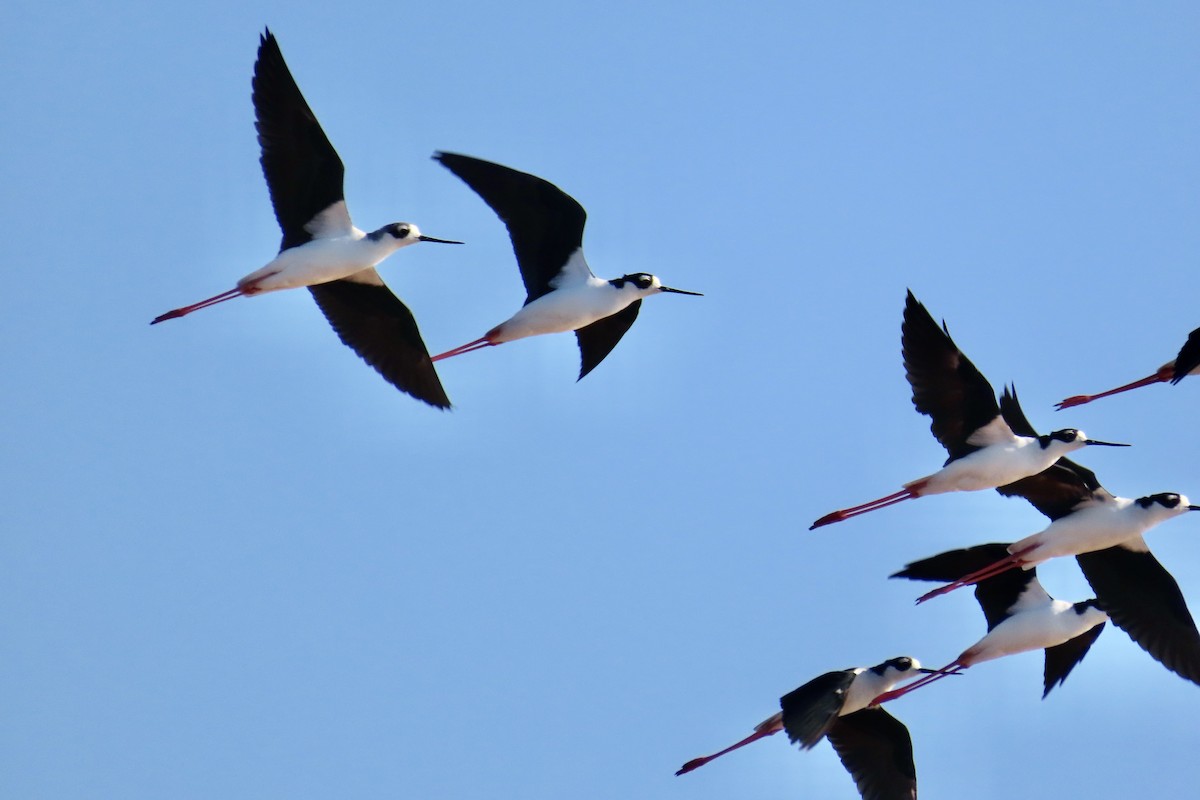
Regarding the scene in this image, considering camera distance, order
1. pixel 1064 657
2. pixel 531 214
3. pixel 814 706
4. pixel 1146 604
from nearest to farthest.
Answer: pixel 814 706
pixel 1146 604
pixel 531 214
pixel 1064 657

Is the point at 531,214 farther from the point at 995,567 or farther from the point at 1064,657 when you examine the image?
the point at 1064,657

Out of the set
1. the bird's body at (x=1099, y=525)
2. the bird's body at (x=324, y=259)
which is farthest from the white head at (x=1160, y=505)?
the bird's body at (x=324, y=259)

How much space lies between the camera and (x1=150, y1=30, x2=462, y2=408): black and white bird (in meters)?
16.9

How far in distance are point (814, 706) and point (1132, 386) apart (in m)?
3.38

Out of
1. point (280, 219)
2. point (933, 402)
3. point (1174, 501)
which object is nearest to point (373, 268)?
point (280, 219)

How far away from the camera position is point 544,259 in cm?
1802

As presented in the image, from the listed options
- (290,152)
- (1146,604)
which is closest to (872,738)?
(1146,604)

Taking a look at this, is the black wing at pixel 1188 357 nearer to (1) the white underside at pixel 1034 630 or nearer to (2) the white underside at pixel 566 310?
(1) the white underside at pixel 1034 630

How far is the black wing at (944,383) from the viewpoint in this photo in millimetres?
16875

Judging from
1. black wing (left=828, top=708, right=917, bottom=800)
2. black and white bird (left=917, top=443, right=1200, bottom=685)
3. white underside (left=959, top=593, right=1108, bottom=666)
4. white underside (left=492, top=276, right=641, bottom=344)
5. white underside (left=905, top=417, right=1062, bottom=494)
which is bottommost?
black wing (left=828, top=708, right=917, bottom=800)

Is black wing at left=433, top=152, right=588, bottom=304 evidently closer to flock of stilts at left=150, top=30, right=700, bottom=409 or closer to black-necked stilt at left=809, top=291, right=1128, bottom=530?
flock of stilts at left=150, top=30, right=700, bottom=409

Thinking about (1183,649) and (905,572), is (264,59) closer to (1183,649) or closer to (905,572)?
(905,572)

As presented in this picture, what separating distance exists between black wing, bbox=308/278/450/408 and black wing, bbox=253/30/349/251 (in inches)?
31.6

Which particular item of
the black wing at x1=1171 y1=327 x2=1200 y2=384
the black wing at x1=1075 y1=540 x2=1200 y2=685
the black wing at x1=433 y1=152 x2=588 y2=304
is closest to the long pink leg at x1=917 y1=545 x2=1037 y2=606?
the black wing at x1=1075 y1=540 x2=1200 y2=685
